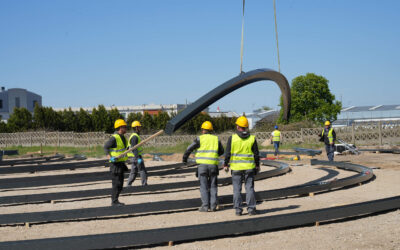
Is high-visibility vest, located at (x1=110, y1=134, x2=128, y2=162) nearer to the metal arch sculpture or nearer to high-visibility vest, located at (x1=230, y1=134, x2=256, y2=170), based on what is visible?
high-visibility vest, located at (x1=230, y1=134, x2=256, y2=170)

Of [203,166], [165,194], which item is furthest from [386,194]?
[165,194]

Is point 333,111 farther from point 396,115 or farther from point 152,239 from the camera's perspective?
point 152,239

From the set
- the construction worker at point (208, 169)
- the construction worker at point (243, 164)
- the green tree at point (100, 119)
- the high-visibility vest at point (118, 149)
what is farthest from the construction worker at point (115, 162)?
the green tree at point (100, 119)

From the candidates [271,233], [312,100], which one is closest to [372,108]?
[312,100]

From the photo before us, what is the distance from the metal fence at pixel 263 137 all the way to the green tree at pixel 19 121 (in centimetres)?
328

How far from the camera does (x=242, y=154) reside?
8.27m

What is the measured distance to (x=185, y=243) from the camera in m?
6.38

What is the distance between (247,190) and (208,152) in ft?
3.92

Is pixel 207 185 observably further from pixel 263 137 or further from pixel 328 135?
pixel 263 137

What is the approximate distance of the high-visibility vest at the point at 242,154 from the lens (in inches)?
324

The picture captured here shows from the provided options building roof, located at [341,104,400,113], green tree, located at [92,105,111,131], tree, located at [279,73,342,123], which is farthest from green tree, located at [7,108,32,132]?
building roof, located at [341,104,400,113]

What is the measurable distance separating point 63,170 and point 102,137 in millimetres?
22598

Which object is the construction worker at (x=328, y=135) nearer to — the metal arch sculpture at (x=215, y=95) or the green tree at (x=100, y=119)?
the metal arch sculpture at (x=215, y=95)

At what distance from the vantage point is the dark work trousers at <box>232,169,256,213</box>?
812 cm
